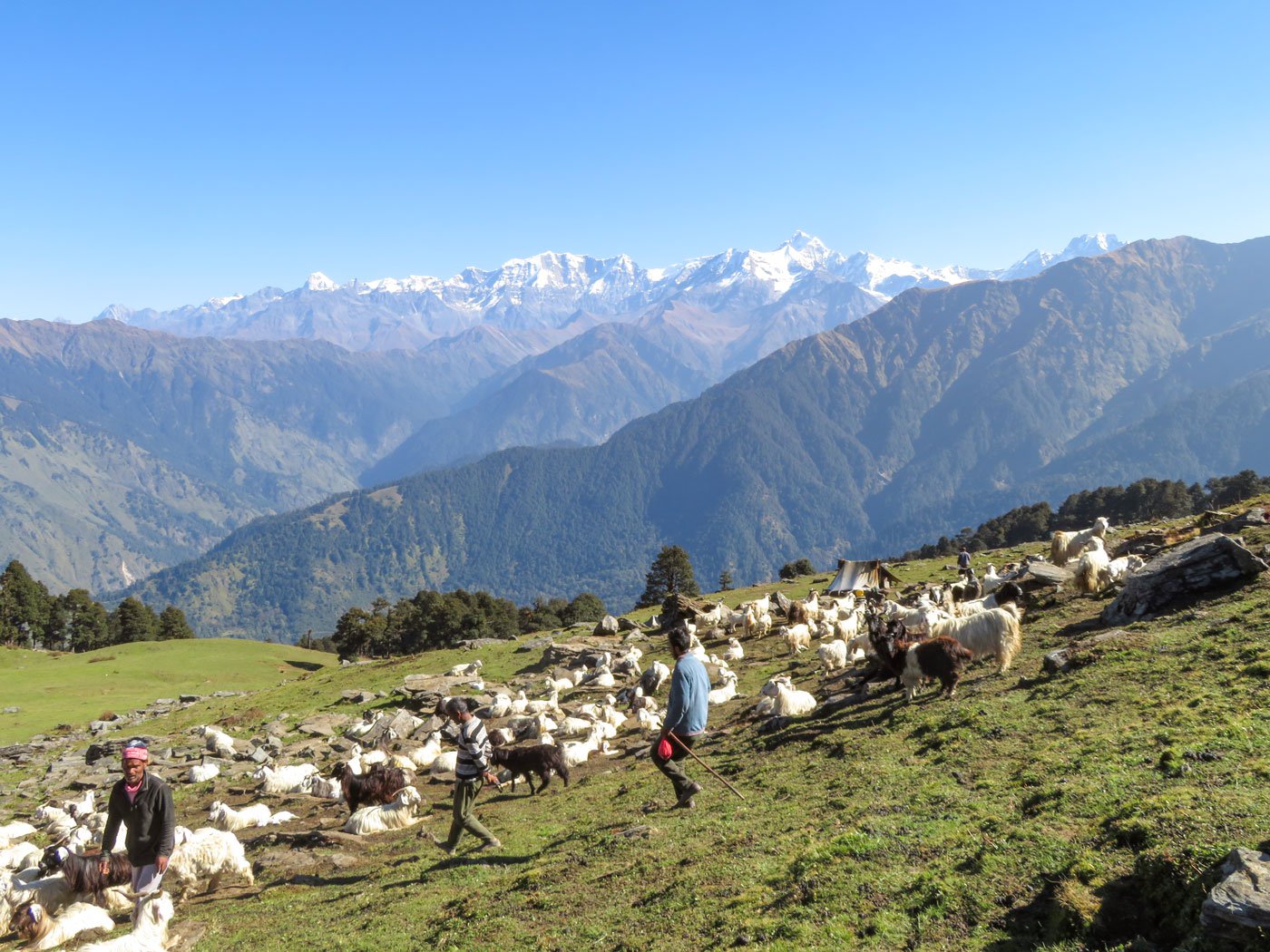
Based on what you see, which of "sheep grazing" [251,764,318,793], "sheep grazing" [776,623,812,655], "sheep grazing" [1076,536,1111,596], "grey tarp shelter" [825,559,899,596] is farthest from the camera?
"grey tarp shelter" [825,559,899,596]

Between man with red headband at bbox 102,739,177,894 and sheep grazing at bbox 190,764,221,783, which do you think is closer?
man with red headband at bbox 102,739,177,894

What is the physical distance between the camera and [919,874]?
29.0 feet

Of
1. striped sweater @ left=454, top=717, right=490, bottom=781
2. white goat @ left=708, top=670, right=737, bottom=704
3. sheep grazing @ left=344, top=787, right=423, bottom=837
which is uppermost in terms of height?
striped sweater @ left=454, top=717, right=490, bottom=781

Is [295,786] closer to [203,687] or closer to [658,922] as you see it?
[658,922]

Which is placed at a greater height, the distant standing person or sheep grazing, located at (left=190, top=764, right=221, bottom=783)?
the distant standing person

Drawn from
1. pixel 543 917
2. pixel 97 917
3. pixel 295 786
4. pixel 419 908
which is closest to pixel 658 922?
pixel 543 917

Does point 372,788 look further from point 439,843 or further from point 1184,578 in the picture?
point 1184,578

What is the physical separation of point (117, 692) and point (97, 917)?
46782 mm

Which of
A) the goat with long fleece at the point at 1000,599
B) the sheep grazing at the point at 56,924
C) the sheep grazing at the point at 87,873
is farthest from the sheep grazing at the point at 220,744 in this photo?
the goat with long fleece at the point at 1000,599

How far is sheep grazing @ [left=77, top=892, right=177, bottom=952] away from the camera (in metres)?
10.5

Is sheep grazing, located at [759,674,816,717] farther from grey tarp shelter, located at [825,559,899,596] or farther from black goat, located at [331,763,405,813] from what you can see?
grey tarp shelter, located at [825,559,899,596]

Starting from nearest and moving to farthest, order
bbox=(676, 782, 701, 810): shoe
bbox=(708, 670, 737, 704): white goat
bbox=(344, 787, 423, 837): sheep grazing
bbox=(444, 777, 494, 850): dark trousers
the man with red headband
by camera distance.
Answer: the man with red headband < bbox=(676, 782, 701, 810): shoe < bbox=(444, 777, 494, 850): dark trousers < bbox=(344, 787, 423, 837): sheep grazing < bbox=(708, 670, 737, 704): white goat

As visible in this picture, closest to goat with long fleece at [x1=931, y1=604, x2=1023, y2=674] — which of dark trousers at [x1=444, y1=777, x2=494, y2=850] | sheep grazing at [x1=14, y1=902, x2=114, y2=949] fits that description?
dark trousers at [x1=444, y1=777, x2=494, y2=850]

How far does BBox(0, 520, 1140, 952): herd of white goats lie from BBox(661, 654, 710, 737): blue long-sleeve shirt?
161 inches
